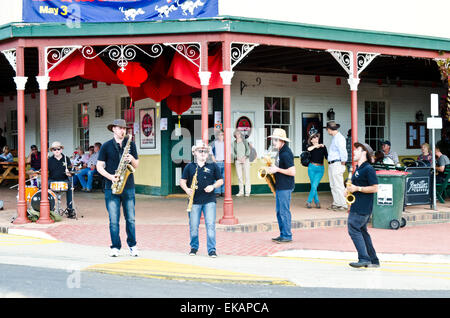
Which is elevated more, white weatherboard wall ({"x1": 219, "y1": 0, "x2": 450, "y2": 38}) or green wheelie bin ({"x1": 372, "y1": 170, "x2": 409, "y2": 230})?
white weatherboard wall ({"x1": 219, "y1": 0, "x2": 450, "y2": 38})

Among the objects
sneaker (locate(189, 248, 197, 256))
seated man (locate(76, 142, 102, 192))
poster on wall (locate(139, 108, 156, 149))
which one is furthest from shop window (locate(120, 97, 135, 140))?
sneaker (locate(189, 248, 197, 256))

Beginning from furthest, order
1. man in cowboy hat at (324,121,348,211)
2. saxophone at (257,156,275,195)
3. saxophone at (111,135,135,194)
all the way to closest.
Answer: man in cowboy hat at (324,121,348,211) < saxophone at (257,156,275,195) < saxophone at (111,135,135,194)

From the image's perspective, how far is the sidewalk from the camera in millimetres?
9609

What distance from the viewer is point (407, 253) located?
9.01 metres

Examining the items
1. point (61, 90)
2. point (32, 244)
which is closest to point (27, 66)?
point (61, 90)

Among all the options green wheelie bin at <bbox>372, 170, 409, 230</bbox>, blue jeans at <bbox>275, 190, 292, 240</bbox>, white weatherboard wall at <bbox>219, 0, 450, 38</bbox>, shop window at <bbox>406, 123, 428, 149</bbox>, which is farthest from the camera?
shop window at <bbox>406, 123, 428, 149</bbox>

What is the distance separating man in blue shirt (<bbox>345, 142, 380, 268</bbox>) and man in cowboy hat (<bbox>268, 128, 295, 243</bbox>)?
191 cm

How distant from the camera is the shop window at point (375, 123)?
19656mm

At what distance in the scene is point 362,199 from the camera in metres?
7.68

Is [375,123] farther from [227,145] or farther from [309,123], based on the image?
[227,145]

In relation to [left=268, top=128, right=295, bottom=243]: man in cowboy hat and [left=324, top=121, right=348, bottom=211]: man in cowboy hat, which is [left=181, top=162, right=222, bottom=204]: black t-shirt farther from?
[left=324, top=121, right=348, bottom=211]: man in cowboy hat

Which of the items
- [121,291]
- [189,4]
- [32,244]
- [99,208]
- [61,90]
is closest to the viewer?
[121,291]

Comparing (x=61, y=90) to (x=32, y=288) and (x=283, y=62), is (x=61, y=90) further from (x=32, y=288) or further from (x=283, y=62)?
(x=32, y=288)

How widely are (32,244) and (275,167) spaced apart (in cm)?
435
